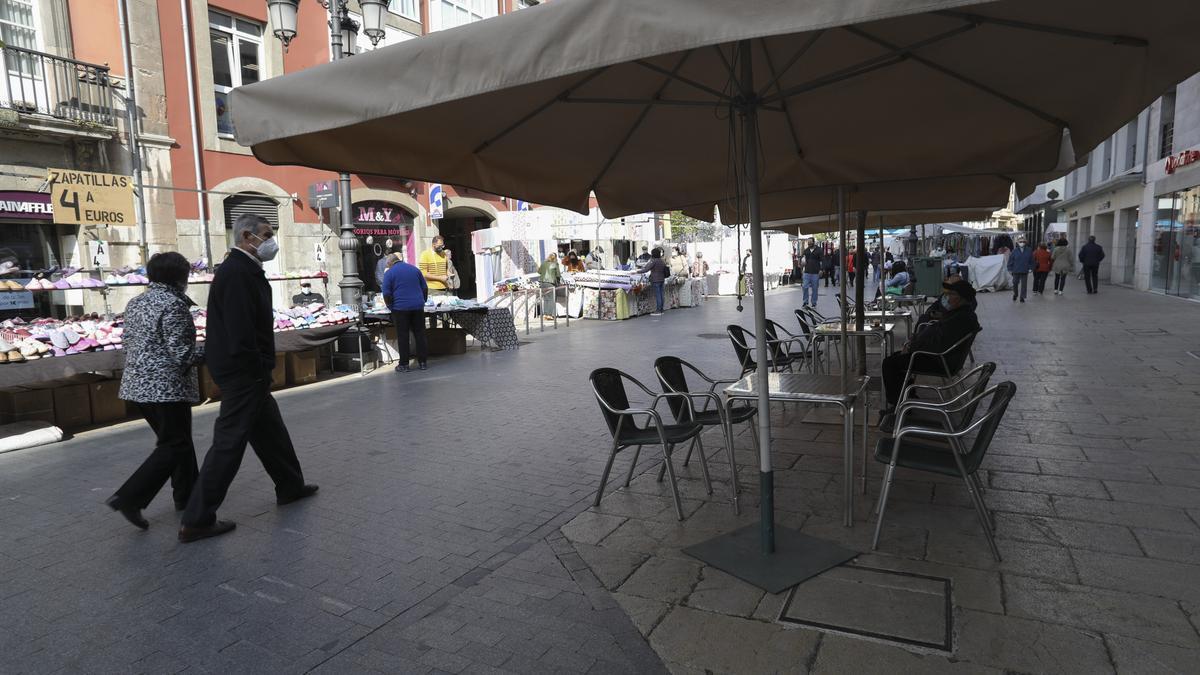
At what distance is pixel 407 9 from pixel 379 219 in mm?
5800

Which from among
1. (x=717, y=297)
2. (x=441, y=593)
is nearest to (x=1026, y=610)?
(x=441, y=593)

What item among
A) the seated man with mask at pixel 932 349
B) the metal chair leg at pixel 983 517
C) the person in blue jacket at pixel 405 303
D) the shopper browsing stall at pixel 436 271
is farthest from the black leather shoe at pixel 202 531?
the shopper browsing stall at pixel 436 271

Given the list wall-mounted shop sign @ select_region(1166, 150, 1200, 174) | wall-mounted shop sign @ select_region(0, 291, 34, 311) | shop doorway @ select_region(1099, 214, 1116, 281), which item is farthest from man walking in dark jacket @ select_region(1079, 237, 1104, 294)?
wall-mounted shop sign @ select_region(0, 291, 34, 311)

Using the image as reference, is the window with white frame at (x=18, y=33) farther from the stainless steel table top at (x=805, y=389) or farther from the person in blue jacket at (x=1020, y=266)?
the person in blue jacket at (x=1020, y=266)

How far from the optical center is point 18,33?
11.2m

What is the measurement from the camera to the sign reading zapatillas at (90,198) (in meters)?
7.64

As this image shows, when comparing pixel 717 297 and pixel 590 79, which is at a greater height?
pixel 590 79

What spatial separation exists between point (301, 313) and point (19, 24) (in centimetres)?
713

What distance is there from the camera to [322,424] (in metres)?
6.97

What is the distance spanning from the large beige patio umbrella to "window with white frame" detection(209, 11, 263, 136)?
11672 mm

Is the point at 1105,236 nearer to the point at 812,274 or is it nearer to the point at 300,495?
the point at 812,274

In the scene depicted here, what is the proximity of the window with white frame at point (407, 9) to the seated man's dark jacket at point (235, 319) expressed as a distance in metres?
16.5

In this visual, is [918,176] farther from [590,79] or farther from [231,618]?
[231,618]

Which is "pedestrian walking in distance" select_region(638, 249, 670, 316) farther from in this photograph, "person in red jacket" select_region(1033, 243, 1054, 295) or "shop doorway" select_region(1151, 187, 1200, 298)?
"shop doorway" select_region(1151, 187, 1200, 298)
